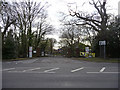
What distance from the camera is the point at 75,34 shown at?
49.6m

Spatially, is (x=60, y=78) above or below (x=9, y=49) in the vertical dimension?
below

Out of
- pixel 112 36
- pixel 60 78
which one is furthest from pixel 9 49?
pixel 60 78

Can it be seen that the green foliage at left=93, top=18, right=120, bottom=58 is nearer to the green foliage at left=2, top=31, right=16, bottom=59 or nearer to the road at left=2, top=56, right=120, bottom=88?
the road at left=2, top=56, right=120, bottom=88

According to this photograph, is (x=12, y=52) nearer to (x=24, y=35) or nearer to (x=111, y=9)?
(x=24, y=35)

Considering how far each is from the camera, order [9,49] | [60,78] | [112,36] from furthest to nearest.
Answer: [9,49]
[112,36]
[60,78]

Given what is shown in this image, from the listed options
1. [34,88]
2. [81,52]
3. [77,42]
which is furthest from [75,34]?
[34,88]

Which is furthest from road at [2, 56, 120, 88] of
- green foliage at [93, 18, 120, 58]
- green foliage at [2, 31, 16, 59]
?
green foliage at [2, 31, 16, 59]

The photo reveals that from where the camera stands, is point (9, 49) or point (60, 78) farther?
point (9, 49)

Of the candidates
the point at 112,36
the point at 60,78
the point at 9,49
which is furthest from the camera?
the point at 9,49

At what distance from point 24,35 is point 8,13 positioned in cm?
689

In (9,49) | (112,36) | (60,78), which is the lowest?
(60,78)

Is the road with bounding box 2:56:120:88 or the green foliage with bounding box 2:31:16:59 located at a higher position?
A: the green foliage with bounding box 2:31:16:59

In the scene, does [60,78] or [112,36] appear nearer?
[60,78]

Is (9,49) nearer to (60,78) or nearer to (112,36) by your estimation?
(112,36)
